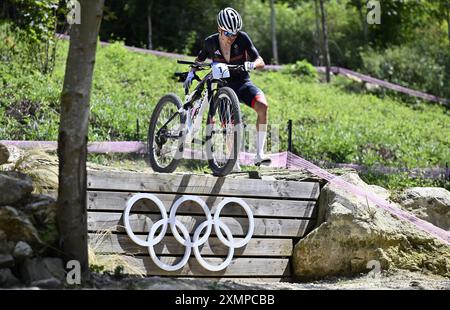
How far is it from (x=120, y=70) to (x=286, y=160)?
742cm

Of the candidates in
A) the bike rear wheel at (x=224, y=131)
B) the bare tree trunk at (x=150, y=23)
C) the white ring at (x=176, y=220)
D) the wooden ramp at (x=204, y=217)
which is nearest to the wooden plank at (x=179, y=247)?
the wooden ramp at (x=204, y=217)

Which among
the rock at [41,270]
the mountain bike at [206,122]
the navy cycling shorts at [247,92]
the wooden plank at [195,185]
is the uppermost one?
the navy cycling shorts at [247,92]

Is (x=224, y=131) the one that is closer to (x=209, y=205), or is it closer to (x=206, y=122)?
(x=206, y=122)

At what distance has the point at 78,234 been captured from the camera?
7.58 metres

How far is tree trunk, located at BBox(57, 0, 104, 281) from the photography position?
750 cm

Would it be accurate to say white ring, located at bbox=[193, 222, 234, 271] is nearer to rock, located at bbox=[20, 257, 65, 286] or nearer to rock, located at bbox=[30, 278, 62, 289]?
rock, located at bbox=[20, 257, 65, 286]

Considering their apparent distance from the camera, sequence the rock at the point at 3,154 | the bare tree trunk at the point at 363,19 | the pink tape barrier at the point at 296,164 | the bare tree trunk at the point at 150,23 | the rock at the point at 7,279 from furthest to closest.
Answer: the bare tree trunk at the point at 363,19
the bare tree trunk at the point at 150,23
the pink tape barrier at the point at 296,164
the rock at the point at 3,154
the rock at the point at 7,279

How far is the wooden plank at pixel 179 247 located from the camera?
9273mm

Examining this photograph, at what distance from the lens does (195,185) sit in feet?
32.3

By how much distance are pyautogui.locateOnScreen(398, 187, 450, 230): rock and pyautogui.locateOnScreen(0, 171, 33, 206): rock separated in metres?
5.14

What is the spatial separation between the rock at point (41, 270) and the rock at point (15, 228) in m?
0.21

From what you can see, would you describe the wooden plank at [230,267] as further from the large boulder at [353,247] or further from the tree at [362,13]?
the tree at [362,13]

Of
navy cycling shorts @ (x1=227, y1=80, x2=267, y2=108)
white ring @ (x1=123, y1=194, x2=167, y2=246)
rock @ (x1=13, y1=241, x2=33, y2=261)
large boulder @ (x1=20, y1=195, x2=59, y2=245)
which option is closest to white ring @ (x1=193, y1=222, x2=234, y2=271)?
white ring @ (x1=123, y1=194, x2=167, y2=246)

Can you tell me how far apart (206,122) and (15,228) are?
A: 305 cm
